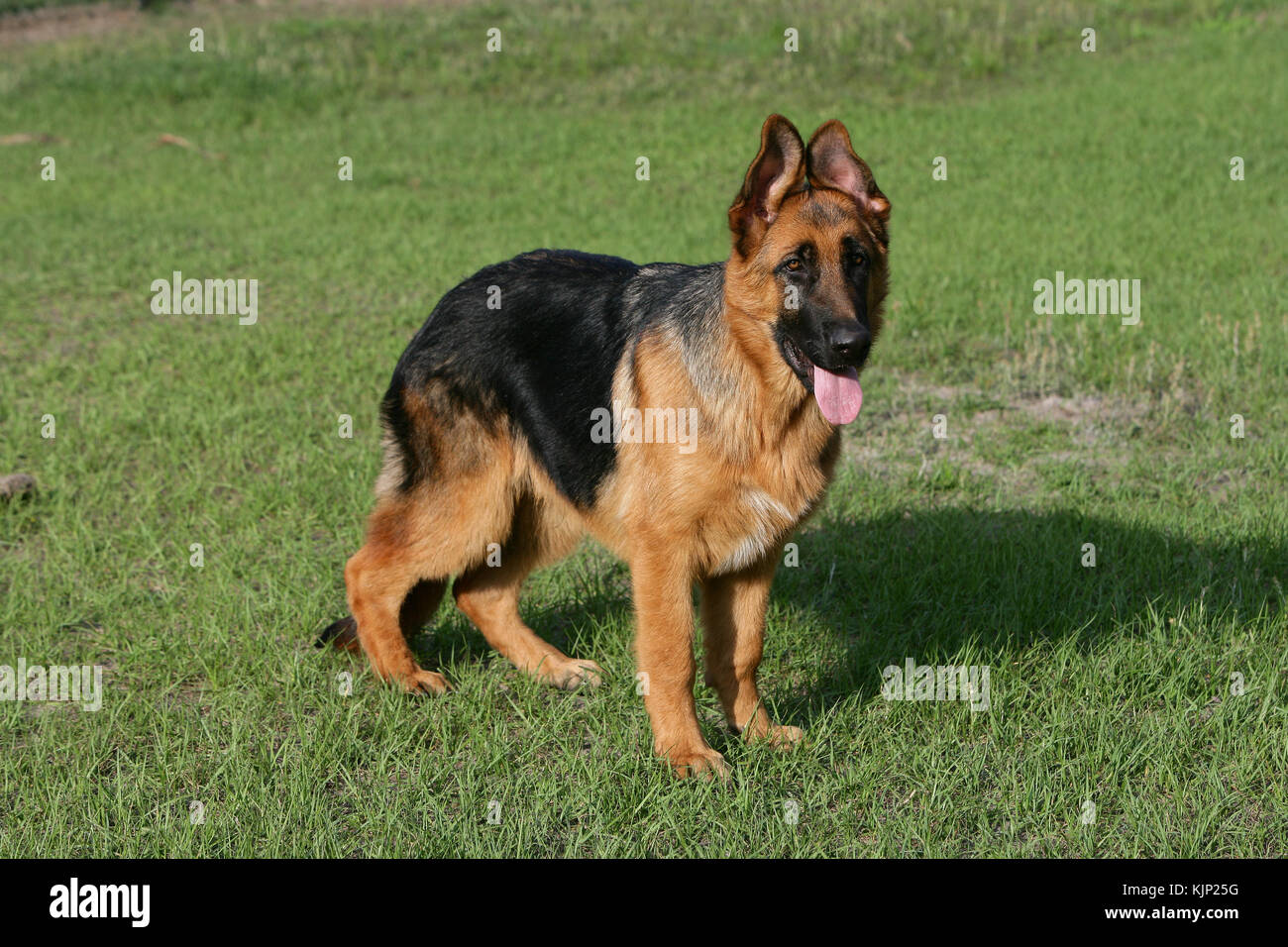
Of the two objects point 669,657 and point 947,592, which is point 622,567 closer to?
point 947,592

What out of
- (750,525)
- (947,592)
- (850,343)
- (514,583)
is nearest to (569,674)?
(514,583)

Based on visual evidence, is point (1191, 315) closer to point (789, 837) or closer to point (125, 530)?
point (789, 837)

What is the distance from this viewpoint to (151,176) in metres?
15.9

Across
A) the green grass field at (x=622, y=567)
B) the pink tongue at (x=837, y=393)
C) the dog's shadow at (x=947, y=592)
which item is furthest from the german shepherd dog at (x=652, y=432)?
the dog's shadow at (x=947, y=592)

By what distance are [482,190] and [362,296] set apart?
505cm

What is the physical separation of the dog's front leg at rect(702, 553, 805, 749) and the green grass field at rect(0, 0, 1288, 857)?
167mm

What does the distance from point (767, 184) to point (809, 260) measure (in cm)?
32

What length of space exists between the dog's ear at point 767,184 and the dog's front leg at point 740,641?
1200mm

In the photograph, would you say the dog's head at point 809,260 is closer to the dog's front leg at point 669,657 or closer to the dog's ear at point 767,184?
the dog's ear at point 767,184

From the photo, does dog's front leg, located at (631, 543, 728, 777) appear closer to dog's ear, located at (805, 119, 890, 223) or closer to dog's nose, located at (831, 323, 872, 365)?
dog's nose, located at (831, 323, 872, 365)

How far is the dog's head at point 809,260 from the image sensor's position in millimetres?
3789

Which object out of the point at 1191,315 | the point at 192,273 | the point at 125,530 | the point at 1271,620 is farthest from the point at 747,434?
the point at 192,273

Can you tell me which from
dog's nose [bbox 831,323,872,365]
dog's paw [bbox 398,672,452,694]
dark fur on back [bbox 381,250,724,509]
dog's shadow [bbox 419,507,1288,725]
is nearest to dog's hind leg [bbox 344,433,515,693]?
dog's paw [bbox 398,672,452,694]

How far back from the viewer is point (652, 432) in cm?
417
